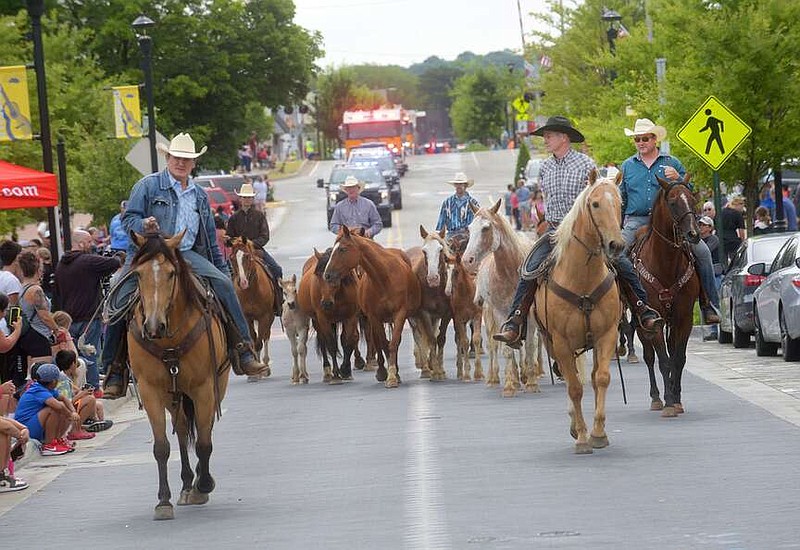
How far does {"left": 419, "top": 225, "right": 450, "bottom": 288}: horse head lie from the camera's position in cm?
2105

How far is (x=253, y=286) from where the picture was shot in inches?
922

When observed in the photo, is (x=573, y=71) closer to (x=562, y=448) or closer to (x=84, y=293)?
(x=84, y=293)

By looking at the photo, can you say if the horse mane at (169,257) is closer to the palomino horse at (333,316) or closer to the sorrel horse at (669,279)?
the sorrel horse at (669,279)

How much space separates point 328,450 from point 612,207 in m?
3.29

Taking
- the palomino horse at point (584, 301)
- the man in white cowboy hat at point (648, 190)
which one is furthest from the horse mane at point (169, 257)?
the man in white cowboy hat at point (648, 190)

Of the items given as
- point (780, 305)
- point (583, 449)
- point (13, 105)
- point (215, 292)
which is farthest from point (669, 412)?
point (13, 105)

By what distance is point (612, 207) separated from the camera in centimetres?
1340

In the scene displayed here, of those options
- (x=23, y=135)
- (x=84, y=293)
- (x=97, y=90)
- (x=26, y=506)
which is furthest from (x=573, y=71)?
(x=26, y=506)

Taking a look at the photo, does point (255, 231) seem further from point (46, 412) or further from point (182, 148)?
point (182, 148)

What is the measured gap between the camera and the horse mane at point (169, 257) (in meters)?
11.9

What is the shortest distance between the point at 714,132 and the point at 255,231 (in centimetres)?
732

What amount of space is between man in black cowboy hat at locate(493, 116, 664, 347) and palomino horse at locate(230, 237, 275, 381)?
7.70 m

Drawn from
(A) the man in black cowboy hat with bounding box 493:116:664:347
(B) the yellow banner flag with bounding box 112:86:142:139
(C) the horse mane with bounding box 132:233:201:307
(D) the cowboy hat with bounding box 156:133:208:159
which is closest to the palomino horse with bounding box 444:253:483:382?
(A) the man in black cowboy hat with bounding box 493:116:664:347

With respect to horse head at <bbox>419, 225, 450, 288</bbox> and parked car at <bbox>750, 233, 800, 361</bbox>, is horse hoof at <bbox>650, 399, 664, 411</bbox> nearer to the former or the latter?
parked car at <bbox>750, 233, 800, 361</bbox>
